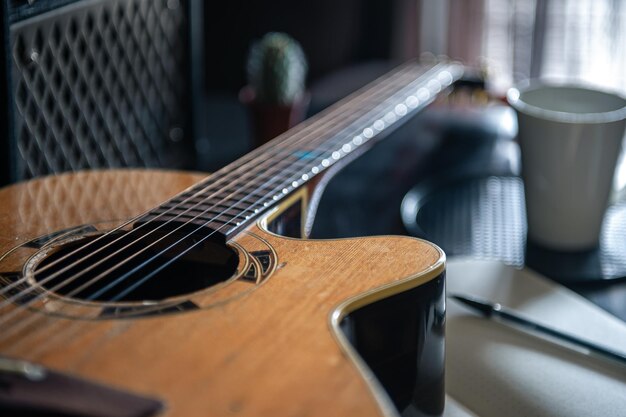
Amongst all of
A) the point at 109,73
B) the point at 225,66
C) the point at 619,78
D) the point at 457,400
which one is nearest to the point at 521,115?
the point at 457,400

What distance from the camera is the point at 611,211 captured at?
3.08ft

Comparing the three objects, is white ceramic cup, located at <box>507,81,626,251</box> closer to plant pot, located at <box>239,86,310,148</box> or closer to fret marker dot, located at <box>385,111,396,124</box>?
fret marker dot, located at <box>385,111,396,124</box>

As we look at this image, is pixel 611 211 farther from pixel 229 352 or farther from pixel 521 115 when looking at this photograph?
pixel 229 352

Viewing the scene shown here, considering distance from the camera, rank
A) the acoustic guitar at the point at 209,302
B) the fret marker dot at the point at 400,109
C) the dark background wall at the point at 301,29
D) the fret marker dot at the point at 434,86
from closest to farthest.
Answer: the acoustic guitar at the point at 209,302 → the fret marker dot at the point at 400,109 → the fret marker dot at the point at 434,86 → the dark background wall at the point at 301,29

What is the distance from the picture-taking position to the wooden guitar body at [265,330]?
0.41 meters

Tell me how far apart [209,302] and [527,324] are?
1.02 ft

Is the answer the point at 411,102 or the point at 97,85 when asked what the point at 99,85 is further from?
the point at 411,102

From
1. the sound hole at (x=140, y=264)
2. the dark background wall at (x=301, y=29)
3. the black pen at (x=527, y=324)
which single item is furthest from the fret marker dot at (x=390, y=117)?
the dark background wall at (x=301, y=29)

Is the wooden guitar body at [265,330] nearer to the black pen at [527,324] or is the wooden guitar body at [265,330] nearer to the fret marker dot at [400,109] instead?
the black pen at [527,324]

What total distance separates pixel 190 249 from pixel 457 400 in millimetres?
227

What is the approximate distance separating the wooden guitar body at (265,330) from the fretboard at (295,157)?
27mm

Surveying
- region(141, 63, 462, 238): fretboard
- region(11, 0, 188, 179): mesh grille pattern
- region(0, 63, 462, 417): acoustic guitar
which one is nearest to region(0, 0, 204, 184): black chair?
region(11, 0, 188, 179): mesh grille pattern

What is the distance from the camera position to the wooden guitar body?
410mm

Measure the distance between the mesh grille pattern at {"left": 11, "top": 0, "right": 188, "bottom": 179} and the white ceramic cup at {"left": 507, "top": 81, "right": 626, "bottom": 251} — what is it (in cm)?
43
